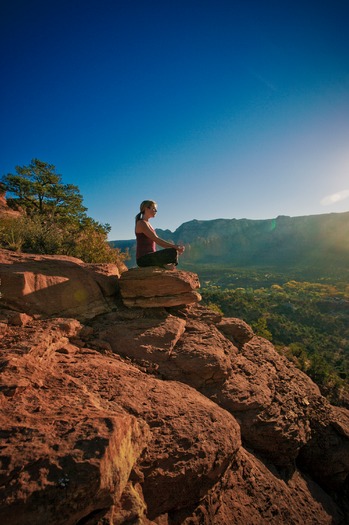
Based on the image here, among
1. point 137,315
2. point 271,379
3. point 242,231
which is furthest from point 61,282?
point 242,231

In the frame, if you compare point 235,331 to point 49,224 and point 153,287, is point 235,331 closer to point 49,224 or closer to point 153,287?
point 153,287

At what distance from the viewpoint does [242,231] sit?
172500 millimetres

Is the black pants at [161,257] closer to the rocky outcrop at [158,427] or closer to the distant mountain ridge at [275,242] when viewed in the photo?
the rocky outcrop at [158,427]

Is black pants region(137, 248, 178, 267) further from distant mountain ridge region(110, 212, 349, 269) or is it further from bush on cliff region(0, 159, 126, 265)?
distant mountain ridge region(110, 212, 349, 269)

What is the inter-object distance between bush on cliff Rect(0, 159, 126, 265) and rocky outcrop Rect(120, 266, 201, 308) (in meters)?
3.75

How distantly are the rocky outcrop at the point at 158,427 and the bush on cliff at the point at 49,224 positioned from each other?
3.14 meters

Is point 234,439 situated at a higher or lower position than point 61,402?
lower

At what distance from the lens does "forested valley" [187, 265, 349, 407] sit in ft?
50.9

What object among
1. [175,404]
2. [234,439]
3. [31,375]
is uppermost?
[31,375]

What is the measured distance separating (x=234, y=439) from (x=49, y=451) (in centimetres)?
273

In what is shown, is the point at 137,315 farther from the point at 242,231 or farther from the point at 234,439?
the point at 242,231

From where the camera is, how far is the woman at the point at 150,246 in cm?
586

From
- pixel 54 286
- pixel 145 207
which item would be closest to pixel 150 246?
pixel 145 207

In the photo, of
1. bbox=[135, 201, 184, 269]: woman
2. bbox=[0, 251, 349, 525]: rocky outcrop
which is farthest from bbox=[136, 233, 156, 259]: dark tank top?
bbox=[0, 251, 349, 525]: rocky outcrop
